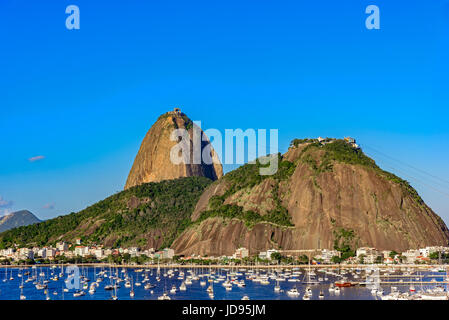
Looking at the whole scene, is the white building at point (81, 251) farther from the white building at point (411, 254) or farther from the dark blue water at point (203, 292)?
the white building at point (411, 254)

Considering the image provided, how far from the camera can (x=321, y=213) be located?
16262 cm

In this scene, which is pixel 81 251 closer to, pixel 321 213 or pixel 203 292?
pixel 321 213

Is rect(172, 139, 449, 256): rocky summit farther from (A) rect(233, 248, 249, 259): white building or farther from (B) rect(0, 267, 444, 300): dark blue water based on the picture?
(B) rect(0, 267, 444, 300): dark blue water

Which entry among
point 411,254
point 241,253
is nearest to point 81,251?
point 241,253

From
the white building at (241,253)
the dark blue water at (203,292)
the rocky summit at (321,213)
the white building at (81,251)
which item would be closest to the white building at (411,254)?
the rocky summit at (321,213)

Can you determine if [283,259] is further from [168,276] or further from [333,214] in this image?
[168,276]

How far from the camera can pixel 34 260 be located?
192 m

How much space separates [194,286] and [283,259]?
2062 inches

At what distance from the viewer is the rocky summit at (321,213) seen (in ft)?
507

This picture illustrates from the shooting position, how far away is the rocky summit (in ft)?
507

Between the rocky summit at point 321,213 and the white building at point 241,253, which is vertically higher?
the rocky summit at point 321,213

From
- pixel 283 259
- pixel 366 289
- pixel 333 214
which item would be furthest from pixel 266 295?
pixel 333 214
